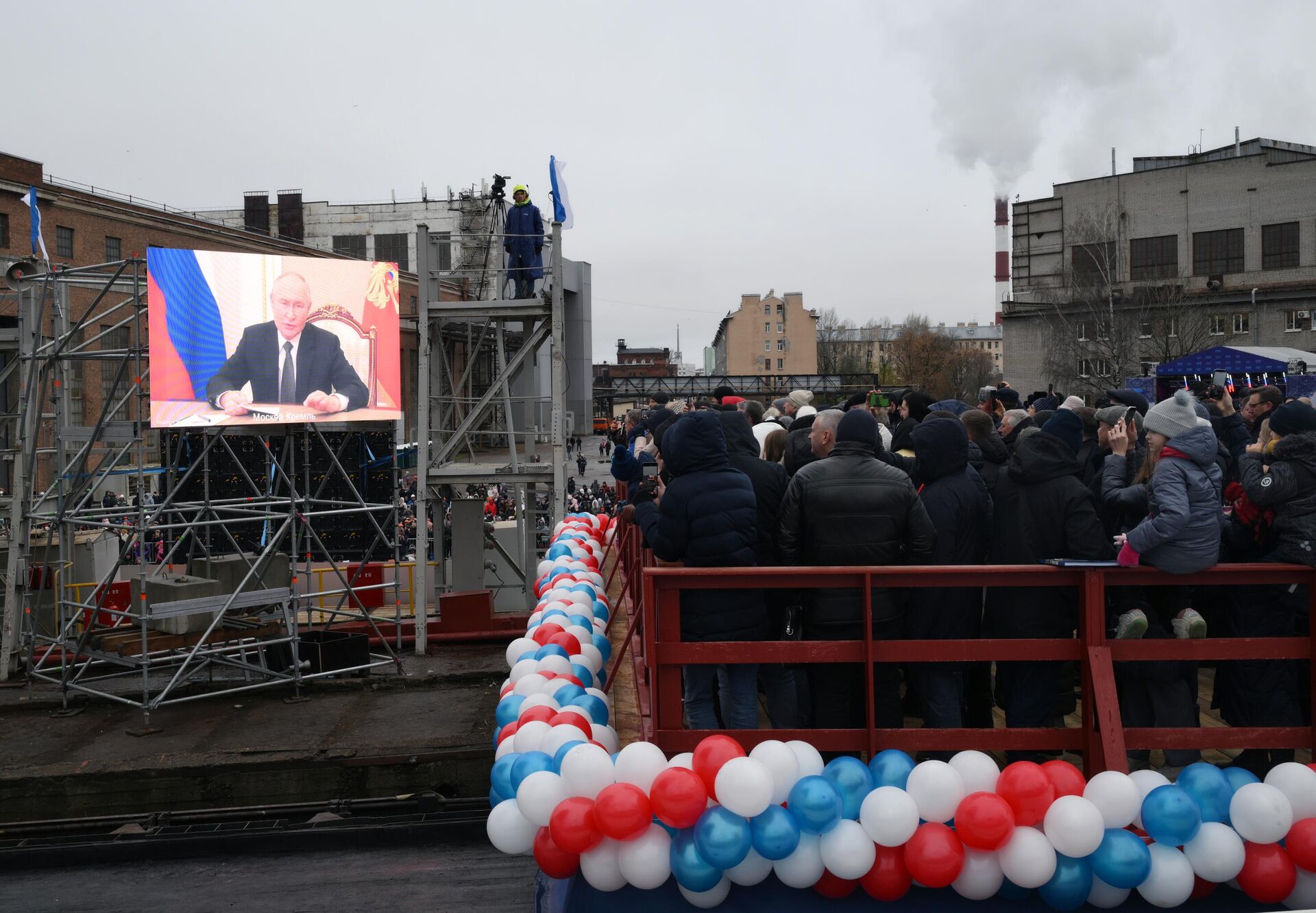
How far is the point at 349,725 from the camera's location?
13.1m

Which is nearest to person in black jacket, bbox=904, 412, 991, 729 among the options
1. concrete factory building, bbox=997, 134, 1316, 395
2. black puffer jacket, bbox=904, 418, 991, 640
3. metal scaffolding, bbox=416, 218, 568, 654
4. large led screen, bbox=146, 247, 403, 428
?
black puffer jacket, bbox=904, 418, 991, 640

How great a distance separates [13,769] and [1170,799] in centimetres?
1176

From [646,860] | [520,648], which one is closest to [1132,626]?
[646,860]

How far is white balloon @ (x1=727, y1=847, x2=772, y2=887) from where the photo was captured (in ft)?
12.4

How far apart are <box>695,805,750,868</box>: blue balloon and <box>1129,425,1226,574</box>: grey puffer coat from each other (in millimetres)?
2081

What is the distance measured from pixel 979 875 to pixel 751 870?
81 centimetres

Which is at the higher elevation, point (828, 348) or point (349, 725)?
point (828, 348)

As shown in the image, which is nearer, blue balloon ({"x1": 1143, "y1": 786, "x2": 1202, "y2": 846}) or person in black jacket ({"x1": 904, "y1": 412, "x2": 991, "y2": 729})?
blue balloon ({"x1": 1143, "y1": 786, "x2": 1202, "y2": 846})

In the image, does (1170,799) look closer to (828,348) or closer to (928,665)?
(928,665)

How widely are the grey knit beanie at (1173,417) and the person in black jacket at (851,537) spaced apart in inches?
43.6

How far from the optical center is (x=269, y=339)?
1414 centimetres

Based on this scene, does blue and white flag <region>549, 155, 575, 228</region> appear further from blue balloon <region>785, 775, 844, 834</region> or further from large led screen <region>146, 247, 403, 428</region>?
blue balloon <region>785, 775, 844, 834</region>

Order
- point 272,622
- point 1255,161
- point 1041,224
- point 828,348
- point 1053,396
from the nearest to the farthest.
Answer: point 1053,396, point 272,622, point 1255,161, point 1041,224, point 828,348

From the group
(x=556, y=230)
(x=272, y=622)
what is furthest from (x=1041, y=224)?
(x=272, y=622)
